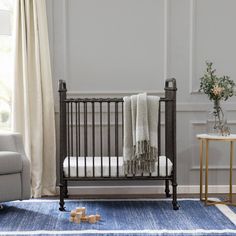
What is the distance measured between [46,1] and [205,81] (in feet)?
5.23

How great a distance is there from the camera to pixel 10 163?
360 centimetres

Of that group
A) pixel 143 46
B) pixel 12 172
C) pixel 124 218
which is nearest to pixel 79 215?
pixel 124 218

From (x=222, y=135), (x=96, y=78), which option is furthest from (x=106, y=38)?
(x=222, y=135)

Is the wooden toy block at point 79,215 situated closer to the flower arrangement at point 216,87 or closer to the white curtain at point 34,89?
the white curtain at point 34,89

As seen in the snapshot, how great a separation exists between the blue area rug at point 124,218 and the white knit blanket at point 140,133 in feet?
1.16

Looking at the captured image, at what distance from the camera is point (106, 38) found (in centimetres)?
438

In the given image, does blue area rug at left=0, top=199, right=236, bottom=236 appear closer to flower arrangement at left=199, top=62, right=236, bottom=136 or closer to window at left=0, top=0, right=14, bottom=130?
flower arrangement at left=199, top=62, right=236, bottom=136

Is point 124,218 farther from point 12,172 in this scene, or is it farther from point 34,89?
point 34,89

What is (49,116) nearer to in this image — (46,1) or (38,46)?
(38,46)

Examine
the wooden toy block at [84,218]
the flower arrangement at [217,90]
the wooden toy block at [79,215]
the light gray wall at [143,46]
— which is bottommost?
the wooden toy block at [84,218]

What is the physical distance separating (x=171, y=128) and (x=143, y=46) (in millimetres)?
883

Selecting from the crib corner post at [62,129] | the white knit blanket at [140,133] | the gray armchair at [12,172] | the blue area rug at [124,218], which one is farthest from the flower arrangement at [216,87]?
the gray armchair at [12,172]

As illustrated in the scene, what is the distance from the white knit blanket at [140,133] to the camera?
144 inches

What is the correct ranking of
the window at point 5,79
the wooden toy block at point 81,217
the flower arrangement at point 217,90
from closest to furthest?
the wooden toy block at point 81,217
the flower arrangement at point 217,90
the window at point 5,79
